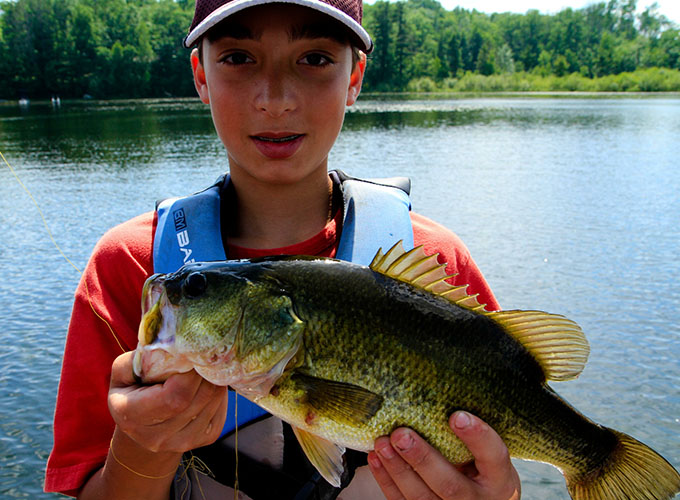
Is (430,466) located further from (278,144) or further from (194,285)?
(278,144)

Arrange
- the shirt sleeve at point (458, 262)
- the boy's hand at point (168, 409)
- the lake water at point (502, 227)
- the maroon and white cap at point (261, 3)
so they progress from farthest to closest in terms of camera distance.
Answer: the lake water at point (502, 227)
the shirt sleeve at point (458, 262)
the maroon and white cap at point (261, 3)
the boy's hand at point (168, 409)

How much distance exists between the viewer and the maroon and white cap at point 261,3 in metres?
2.21

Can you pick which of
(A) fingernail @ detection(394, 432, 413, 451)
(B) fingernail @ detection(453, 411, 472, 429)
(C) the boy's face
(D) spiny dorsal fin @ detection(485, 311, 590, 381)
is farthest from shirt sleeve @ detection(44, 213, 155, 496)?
(D) spiny dorsal fin @ detection(485, 311, 590, 381)

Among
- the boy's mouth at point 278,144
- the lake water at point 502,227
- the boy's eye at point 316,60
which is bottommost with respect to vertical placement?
the lake water at point 502,227

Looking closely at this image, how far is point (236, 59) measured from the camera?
2395mm

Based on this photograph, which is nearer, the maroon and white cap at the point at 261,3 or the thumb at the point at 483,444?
the thumb at the point at 483,444

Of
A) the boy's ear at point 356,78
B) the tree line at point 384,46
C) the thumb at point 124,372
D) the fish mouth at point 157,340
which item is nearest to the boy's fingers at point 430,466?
the fish mouth at point 157,340

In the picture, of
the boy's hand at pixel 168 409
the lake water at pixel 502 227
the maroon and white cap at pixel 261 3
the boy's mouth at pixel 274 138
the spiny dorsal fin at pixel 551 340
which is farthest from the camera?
the lake water at pixel 502 227

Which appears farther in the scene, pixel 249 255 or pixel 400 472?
pixel 249 255

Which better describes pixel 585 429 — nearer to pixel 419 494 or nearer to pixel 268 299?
pixel 419 494

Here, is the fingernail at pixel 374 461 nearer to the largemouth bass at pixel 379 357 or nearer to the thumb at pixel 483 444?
the largemouth bass at pixel 379 357

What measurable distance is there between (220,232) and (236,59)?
30.5 inches

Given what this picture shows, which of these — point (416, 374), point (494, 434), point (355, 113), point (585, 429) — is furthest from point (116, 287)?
point (355, 113)

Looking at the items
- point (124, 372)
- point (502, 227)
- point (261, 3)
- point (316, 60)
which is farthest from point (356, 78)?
point (502, 227)
